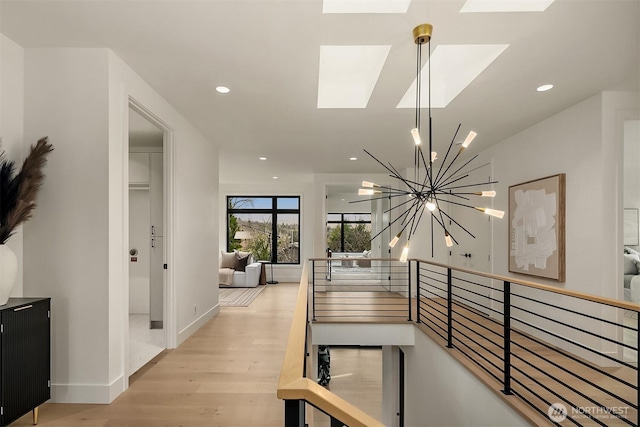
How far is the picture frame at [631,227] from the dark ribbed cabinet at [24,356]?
23.5ft

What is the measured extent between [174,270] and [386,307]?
3.32m

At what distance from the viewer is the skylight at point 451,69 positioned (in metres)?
2.61

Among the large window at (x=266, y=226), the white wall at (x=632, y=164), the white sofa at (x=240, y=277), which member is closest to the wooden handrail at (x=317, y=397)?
the white wall at (x=632, y=164)

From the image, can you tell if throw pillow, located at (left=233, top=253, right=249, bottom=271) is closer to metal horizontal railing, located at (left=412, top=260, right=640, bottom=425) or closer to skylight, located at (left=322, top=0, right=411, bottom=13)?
metal horizontal railing, located at (left=412, top=260, right=640, bottom=425)

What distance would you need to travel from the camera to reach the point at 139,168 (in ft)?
15.6

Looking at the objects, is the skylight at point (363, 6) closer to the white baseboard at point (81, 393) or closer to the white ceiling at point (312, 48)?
the white ceiling at point (312, 48)

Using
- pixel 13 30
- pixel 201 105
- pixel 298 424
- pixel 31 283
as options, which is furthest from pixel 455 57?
pixel 31 283

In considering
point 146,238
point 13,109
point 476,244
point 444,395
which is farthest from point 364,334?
point 13,109

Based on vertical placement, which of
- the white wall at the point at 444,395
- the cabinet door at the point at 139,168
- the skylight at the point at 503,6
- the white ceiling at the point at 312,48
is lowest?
the white wall at the point at 444,395

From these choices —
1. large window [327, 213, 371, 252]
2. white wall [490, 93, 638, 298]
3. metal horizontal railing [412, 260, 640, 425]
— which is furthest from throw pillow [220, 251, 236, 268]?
white wall [490, 93, 638, 298]

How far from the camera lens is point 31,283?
2.41 metres

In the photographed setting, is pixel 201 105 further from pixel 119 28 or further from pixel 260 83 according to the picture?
pixel 119 28

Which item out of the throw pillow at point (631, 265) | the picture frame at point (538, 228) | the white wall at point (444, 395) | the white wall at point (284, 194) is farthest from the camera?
the white wall at point (284, 194)

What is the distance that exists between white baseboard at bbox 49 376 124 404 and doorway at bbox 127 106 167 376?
0.92 metres
